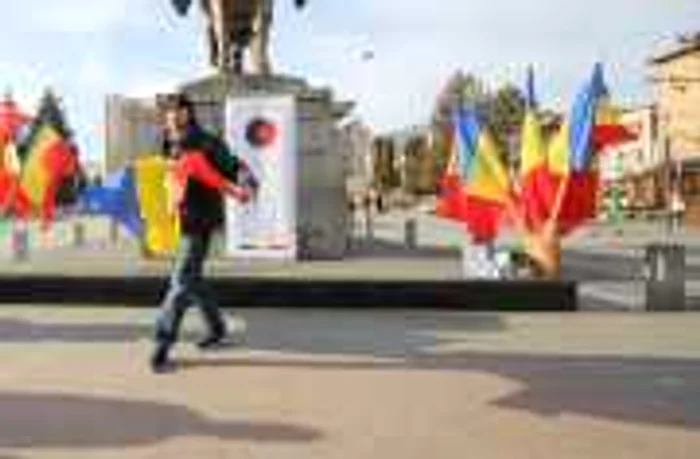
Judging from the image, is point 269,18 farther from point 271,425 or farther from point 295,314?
point 271,425

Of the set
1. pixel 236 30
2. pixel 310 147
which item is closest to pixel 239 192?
pixel 310 147

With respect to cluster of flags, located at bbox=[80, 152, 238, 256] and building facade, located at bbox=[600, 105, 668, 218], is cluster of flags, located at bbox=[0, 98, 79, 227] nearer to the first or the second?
cluster of flags, located at bbox=[80, 152, 238, 256]

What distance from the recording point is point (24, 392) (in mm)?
12297

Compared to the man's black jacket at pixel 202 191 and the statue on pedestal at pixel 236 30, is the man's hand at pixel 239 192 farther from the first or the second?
the statue on pedestal at pixel 236 30

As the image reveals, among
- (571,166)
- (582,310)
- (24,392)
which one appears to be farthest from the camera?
(571,166)

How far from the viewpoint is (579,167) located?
23578mm

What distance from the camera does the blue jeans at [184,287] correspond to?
13305 mm

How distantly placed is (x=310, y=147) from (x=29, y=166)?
4816 mm

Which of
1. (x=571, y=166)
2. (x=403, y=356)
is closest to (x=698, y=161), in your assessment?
(x=571, y=166)

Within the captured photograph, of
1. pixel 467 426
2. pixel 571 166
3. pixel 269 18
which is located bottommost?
pixel 467 426

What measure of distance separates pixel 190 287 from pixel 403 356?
67.1 inches

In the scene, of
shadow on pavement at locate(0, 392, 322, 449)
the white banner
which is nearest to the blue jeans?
shadow on pavement at locate(0, 392, 322, 449)

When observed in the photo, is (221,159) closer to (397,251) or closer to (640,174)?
(397,251)

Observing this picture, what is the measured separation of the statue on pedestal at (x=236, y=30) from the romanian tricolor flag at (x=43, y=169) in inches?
124
